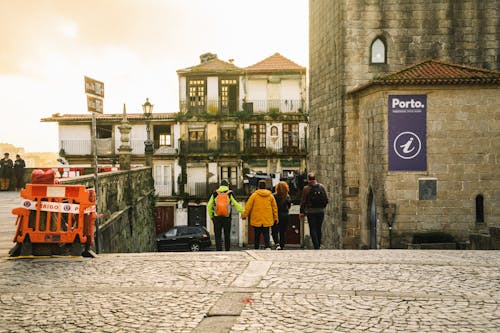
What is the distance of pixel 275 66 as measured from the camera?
3878 cm

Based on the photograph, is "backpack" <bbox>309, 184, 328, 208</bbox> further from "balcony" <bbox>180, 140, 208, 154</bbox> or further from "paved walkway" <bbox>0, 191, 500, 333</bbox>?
"balcony" <bbox>180, 140, 208, 154</bbox>

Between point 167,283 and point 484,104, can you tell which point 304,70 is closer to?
point 484,104

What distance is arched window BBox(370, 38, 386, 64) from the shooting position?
789 inches

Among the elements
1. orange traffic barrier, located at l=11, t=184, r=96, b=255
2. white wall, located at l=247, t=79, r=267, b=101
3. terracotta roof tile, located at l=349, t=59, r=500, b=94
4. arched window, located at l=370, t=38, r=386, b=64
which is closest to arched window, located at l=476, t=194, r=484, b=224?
terracotta roof tile, located at l=349, t=59, r=500, b=94

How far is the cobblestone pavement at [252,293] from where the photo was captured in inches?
195

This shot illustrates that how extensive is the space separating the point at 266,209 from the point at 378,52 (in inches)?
446

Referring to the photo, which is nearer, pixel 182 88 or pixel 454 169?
pixel 454 169

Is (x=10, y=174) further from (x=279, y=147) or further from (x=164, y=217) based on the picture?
(x=279, y=147)

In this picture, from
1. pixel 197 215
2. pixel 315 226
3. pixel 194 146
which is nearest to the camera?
pixel 315 226

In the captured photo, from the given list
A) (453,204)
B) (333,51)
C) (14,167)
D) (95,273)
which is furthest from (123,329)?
(14,167)

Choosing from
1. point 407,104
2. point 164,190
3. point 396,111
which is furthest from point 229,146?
point 407,104

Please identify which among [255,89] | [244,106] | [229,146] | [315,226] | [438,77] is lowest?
[315,226]

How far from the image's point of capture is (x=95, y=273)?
277 inches

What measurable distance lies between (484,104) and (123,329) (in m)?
14.0
